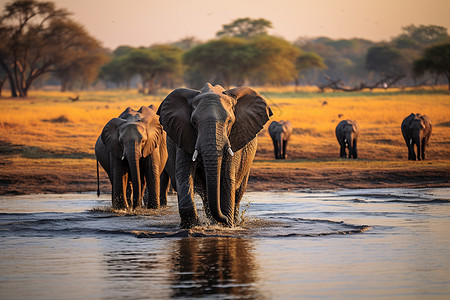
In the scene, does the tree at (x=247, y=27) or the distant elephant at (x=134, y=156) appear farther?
the tree at (x=247, y=27)

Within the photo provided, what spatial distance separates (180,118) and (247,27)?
279ft

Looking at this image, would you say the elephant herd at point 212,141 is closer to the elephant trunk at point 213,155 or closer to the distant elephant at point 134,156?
the elephant trunk at point 213,155

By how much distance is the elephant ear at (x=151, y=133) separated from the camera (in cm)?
1418

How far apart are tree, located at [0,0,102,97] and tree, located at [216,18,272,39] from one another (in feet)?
83.3

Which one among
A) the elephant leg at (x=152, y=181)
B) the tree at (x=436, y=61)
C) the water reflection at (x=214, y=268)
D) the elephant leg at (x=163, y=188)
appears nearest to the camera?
the water reflection at (x=214, y=268)

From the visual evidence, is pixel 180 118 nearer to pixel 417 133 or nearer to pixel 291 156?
pixel 417 133

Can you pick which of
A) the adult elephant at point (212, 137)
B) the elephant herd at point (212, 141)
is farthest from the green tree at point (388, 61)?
the adult elephant at point (212, 137)

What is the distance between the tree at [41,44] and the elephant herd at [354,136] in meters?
41.1

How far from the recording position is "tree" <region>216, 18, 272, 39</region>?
309ft

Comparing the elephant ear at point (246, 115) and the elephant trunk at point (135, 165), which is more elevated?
the elephant ear at point (246, 115)

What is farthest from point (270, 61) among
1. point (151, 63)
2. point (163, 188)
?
point (163, 188)

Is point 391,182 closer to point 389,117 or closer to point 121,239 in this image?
point 121,239

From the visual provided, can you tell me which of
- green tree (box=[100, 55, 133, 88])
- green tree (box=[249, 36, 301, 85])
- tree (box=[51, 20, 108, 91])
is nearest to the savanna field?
green tree (box=[249, 36, 301, 85])

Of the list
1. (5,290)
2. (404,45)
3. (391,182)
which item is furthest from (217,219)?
(404,45)
